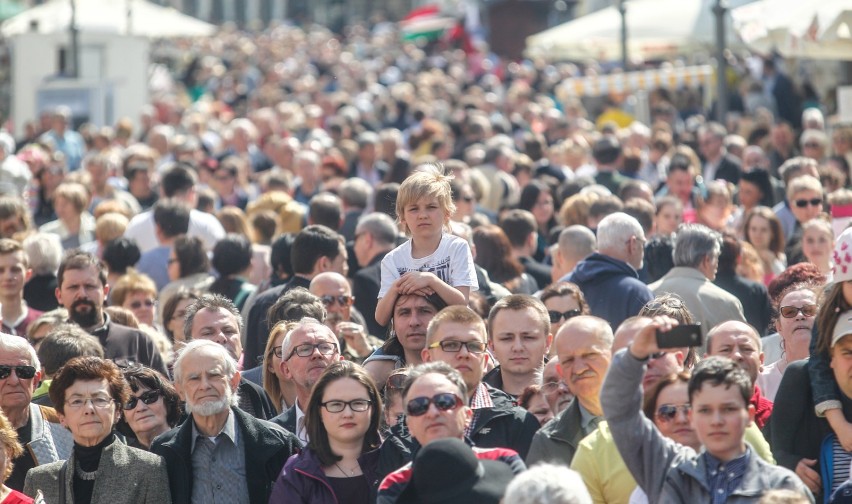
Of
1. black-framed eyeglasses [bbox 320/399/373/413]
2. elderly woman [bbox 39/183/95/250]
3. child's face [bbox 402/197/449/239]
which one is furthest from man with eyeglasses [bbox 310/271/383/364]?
elderly woman [bbox 39/183/95/250]

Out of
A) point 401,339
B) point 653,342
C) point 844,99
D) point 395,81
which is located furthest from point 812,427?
point 395,81

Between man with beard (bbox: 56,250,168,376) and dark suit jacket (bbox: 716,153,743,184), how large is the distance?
7.79 meters

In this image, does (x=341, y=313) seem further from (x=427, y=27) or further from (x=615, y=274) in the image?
(x=427, y=27)

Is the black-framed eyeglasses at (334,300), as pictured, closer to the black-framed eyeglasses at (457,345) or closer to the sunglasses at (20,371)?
the sunglasses at (20,371)

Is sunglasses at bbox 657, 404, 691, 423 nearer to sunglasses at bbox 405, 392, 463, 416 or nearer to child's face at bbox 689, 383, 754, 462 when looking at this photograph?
child's face at bbox 689, 383, 754, 462

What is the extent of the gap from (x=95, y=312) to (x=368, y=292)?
1.80 m

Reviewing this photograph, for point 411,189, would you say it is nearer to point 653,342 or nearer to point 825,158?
point 653,342

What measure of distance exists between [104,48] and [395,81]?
13559 millimetres

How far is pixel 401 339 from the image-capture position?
23.9 ft

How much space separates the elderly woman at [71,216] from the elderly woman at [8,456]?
21.7ft

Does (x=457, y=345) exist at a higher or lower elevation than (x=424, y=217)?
lower

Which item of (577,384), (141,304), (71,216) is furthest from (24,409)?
(71,216)

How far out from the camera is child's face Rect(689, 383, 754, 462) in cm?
527

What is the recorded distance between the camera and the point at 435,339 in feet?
21.9
